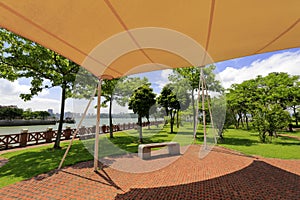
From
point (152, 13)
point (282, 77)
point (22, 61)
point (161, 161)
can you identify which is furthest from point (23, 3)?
point (282, 77)

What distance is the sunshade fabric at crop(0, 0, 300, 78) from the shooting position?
2322 millimetres

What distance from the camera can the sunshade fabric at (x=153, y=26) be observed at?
7.62 feet

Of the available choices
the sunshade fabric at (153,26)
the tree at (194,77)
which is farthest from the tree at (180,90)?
the sunshade fabric at (153,26)

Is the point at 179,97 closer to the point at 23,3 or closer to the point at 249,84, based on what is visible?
the point at 249,84

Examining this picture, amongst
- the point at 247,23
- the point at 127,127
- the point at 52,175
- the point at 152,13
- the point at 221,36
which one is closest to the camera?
the point at 152,13

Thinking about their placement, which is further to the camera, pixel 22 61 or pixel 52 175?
pixel 22 61

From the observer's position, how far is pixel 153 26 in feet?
9.85

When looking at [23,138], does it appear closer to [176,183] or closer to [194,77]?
[176,183]

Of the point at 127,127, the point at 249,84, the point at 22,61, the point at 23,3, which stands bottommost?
the point at 127,127

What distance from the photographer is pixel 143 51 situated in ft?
13.9

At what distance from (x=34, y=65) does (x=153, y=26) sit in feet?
29.4

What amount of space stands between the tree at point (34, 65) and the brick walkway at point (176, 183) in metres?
6.22

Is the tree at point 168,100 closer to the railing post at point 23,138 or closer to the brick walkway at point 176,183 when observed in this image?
the brick walkway at point 176,183

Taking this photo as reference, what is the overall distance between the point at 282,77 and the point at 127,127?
85.2ft
